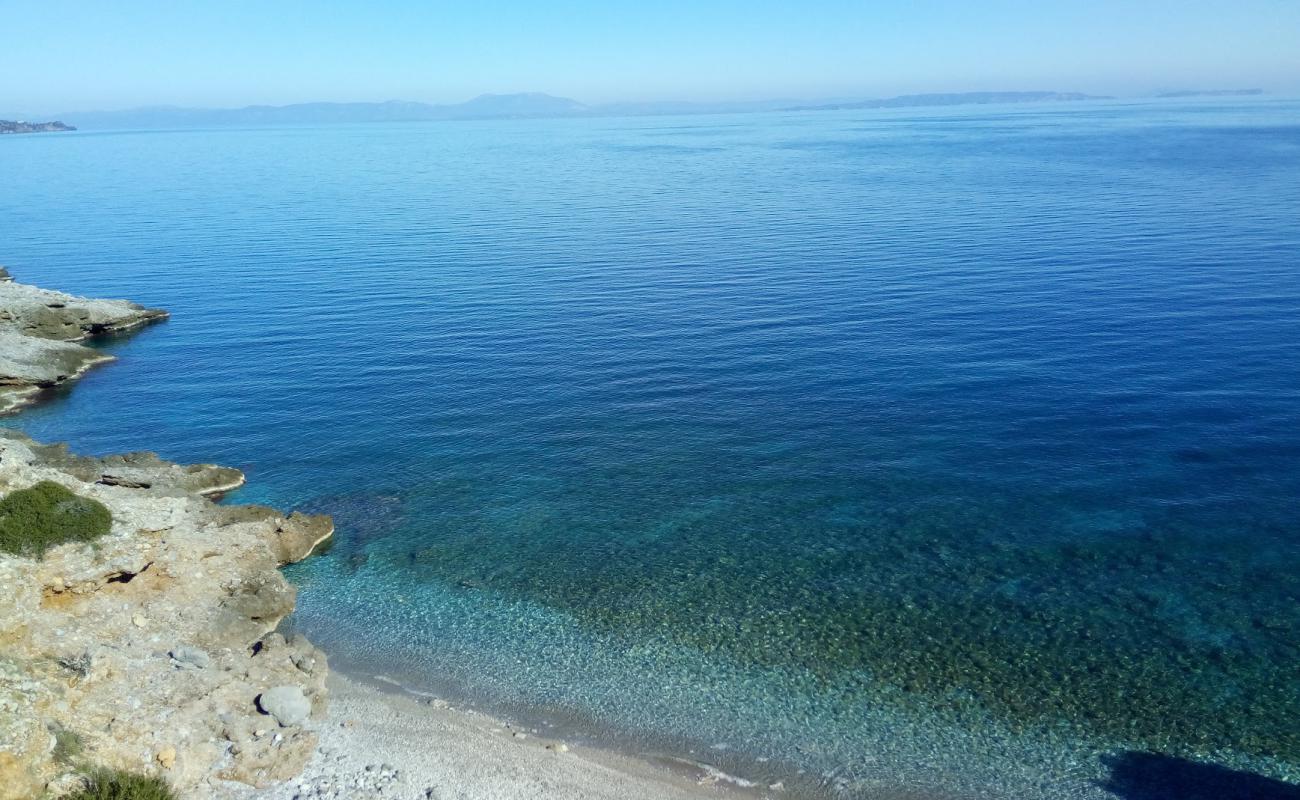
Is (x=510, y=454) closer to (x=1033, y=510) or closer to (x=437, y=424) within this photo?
(x=437, y=424)

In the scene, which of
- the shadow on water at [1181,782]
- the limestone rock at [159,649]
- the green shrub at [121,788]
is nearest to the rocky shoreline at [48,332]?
the limestone rock at [159,649]

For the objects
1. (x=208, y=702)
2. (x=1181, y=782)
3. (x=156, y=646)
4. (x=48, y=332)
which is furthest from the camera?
(x=48, y=332)

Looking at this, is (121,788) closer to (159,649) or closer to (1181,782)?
(159,649)

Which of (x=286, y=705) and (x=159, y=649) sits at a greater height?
(x=159, y=649)

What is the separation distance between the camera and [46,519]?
30031 millimetres

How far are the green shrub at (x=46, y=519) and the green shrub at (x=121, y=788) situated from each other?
37.5 feet

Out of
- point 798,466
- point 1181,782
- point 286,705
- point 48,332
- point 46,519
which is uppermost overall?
point 46,519

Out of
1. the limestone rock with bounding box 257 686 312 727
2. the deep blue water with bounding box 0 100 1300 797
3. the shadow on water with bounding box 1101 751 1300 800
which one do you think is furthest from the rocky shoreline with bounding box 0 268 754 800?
the shadow on water with bounding box 1101 751 1300 800

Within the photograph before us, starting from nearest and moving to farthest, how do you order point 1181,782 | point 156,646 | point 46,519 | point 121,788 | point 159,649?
point 121,788, point 1181,782, point 159,649, point 156,646, point 46,519

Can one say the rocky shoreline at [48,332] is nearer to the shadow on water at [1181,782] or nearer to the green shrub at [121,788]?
the green shrub at [121,788]

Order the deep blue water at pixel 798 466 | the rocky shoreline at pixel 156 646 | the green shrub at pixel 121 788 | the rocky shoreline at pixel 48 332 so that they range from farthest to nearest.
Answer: the rocky shoreline at pixel 48 332
the deep blue water at pixel 798 466
the rocky shoreline at pixel 156 646
the green shrub at pixel 121 788

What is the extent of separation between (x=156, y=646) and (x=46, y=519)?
268 inches

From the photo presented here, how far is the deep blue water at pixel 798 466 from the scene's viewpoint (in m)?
26.9

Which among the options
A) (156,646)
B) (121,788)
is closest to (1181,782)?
(121,788)
